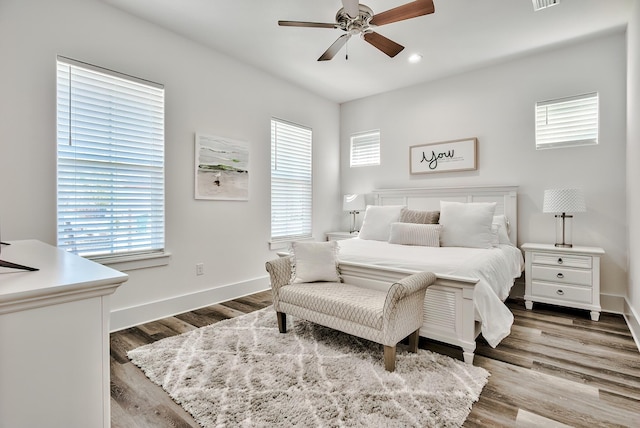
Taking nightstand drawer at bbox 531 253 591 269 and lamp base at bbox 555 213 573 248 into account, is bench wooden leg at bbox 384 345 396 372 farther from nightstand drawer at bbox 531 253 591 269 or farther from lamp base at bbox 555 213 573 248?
lamp base at bbox 555 213 573 248

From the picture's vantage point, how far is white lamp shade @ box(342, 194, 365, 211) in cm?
495

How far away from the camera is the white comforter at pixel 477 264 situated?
7.29ft

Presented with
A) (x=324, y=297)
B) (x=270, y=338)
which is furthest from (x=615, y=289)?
(x=270, y=338)

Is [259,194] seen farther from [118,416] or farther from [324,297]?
[118,416]

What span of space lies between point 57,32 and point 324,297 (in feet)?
9.55

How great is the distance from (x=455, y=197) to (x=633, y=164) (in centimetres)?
171

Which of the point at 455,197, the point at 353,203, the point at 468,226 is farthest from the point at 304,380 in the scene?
the point at 353,203

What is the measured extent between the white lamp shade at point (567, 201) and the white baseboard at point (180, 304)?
3.36 metres

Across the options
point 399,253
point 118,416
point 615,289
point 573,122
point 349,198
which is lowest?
point 118,416

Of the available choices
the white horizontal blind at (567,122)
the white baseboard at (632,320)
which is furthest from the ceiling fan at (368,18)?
the white baseboard at (632,320)

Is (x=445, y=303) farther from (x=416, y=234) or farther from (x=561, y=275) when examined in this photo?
(x=561, y=275)

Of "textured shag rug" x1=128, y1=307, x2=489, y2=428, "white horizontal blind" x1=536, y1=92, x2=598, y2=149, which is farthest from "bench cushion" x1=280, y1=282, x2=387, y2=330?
"white horizontal blind" x1=536, y1=92, x2=598, y2=149

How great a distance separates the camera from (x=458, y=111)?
14.1ft

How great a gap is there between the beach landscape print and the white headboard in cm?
209
